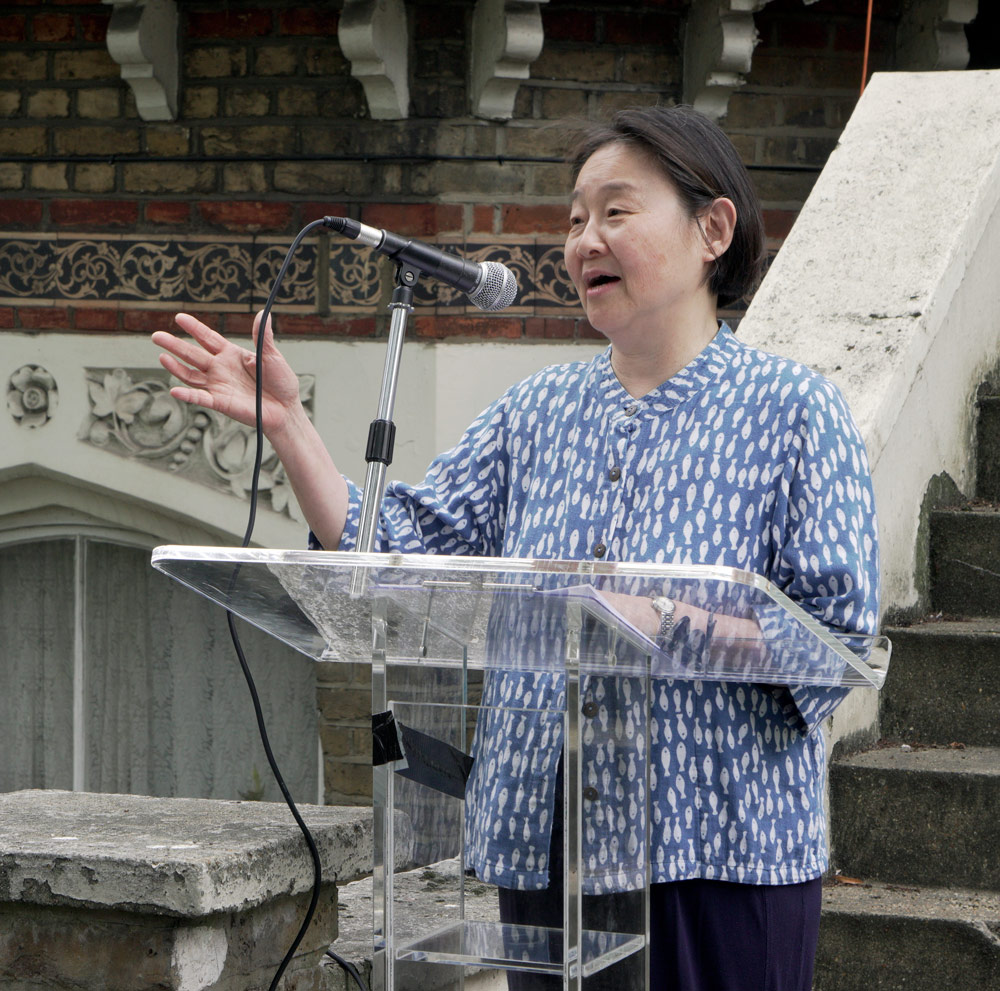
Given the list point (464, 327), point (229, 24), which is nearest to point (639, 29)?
point (464, 327)

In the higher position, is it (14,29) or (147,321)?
(14,29)

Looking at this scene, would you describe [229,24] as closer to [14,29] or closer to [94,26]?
[94,26]

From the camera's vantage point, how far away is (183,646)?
521 cm

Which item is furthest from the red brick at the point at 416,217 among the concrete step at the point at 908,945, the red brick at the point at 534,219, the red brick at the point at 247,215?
the concrete step at the point at 908,945

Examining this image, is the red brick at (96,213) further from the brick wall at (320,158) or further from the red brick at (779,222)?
the red brick at (779,222)

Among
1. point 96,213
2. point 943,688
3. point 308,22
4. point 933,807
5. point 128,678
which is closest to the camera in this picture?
point 933,807

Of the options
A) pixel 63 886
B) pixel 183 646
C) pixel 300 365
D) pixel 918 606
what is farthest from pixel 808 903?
pixel 183 646

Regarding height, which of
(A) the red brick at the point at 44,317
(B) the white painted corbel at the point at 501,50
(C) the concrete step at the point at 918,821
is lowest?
(C) the concrete step at the point at 918,821

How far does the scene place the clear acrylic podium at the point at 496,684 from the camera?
127cm

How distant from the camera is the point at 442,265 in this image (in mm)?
1748

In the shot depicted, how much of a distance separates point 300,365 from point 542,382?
2.69 meters

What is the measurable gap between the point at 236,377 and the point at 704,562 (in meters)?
0.59

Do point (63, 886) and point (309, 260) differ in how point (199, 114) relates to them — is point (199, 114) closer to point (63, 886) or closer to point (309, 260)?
point (309, 260)

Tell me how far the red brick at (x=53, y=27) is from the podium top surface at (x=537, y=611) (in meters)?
3.54
